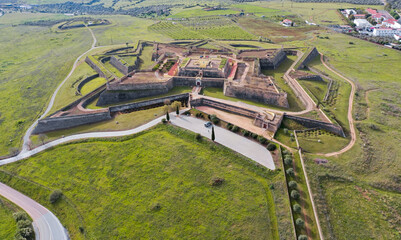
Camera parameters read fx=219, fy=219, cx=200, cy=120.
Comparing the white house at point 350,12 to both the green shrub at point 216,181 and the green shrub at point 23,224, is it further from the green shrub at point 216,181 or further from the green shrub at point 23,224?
the green shrub at point 23,224

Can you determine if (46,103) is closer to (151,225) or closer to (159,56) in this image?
(159,56)

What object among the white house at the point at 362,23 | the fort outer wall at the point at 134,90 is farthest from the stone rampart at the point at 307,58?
the white house at the point at 362,23

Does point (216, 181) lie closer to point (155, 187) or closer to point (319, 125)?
point (155, 187)

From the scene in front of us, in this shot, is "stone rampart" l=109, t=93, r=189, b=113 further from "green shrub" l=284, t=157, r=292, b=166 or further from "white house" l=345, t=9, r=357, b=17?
"white house" l=345, t=9, r=357, b=17

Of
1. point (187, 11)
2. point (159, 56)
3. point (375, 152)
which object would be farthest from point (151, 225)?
point (187, 11)

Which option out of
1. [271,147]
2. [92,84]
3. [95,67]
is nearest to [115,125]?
[92,84]
